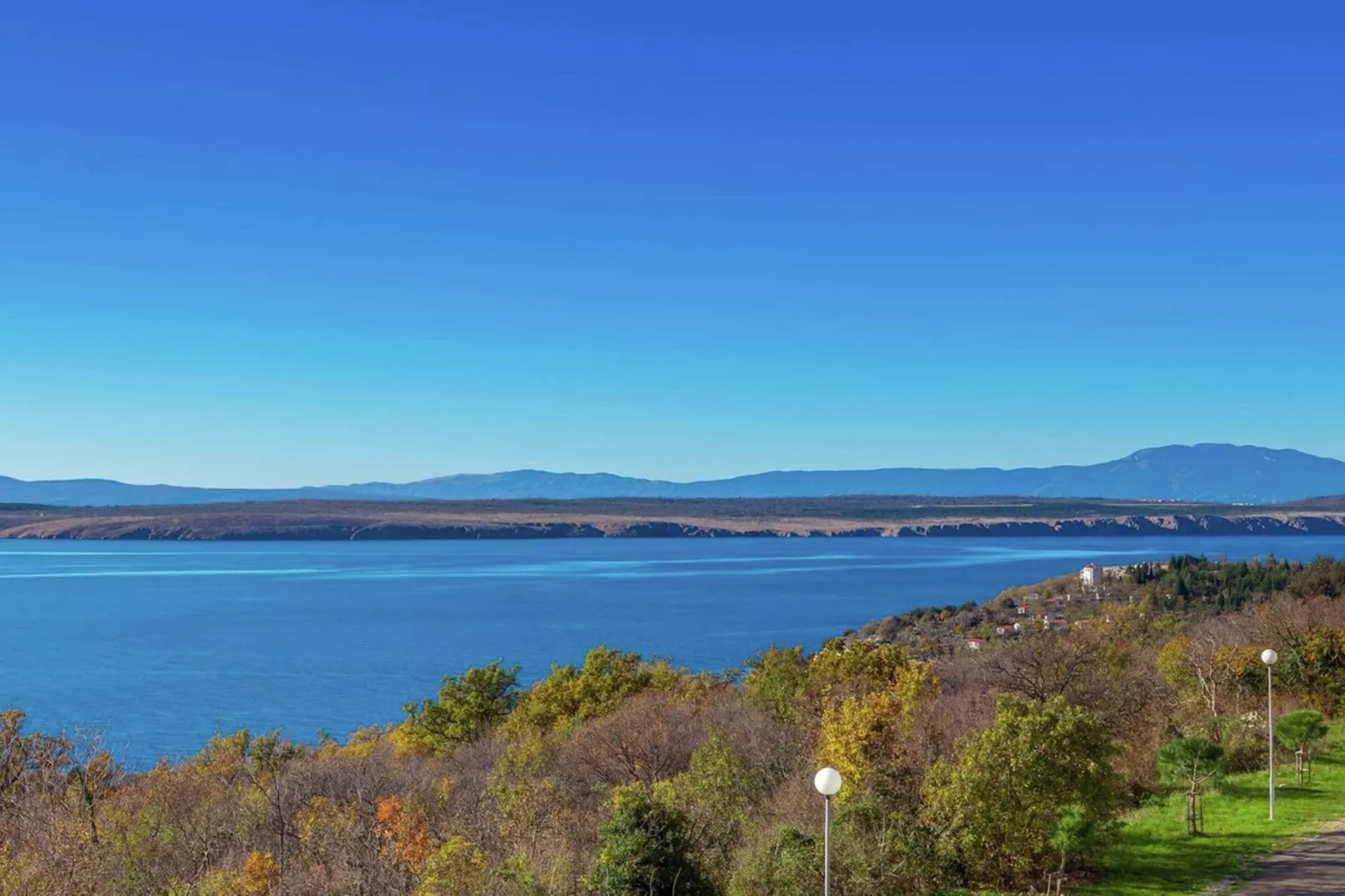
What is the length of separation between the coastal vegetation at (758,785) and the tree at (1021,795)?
37mm

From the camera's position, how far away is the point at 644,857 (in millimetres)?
15930

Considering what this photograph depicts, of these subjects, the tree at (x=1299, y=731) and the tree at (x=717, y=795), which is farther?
the tree at (x=1299, y=731)

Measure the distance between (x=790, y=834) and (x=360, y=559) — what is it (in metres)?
189

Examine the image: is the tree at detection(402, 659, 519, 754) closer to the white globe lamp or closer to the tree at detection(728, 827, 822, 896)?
the tree at detection(728, 827, 822, 896)

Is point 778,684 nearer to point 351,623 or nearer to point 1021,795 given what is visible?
point 1021,795

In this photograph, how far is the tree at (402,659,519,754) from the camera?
144ft

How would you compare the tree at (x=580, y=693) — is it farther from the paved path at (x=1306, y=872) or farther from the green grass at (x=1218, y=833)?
the paved path at (x=1306, y=872)

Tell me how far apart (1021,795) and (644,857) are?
546 centimetres

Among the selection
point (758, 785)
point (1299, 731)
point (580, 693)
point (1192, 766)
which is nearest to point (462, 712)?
point (580, 693)

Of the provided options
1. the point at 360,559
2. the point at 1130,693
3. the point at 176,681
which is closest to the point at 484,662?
the point at 176,681

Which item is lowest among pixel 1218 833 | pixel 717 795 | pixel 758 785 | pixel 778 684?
pixel 758 785

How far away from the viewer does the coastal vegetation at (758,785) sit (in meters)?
16.7

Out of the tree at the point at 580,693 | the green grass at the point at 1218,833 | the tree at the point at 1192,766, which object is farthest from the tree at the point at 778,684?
the tree at the point at 1192,766

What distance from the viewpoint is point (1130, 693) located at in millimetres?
31344
